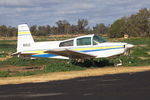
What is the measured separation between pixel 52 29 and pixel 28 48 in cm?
15525

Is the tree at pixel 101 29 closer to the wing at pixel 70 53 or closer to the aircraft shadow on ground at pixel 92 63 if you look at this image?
the aircraft shadow on ground at pixel 92 63

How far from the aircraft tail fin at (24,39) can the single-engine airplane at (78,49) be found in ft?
0.24

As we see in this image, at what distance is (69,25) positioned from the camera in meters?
168

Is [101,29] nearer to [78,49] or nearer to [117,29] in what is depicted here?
[117,29]

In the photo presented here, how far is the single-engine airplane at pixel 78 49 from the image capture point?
19453mm

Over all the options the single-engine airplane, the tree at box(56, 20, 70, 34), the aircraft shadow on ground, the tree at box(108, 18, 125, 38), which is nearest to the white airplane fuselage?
the single-engine airplane


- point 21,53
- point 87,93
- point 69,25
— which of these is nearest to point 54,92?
point 87,93

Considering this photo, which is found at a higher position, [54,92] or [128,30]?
[128,30]

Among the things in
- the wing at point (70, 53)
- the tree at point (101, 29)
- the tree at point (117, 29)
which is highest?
the tree at point (101, 29)

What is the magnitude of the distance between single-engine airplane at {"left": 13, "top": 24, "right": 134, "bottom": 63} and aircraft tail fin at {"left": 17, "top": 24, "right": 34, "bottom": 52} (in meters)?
0.07

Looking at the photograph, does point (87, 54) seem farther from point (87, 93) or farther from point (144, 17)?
point (144, 17)

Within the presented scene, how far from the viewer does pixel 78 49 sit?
20.1 meters

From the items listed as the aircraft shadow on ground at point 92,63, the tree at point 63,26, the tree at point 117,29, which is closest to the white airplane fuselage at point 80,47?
the aircraft shadow on ground at point 92,63

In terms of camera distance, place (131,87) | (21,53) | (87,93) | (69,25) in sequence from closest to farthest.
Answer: (87,93) → (131,87) → (21,53) → (69,25)
